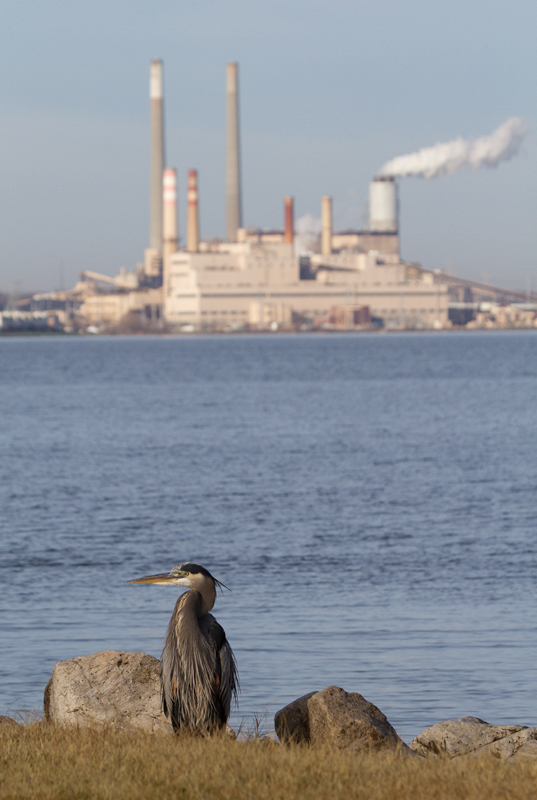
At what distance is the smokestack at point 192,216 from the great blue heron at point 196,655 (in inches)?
5602

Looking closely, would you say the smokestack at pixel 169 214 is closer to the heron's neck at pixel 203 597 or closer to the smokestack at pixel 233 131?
the smokestack at pixel 233 131

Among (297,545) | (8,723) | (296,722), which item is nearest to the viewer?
(296,722)

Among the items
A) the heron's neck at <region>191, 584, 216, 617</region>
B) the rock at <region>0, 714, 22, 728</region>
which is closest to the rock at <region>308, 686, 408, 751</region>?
the heron's neck at <region>191, 584, 216, 617</region>

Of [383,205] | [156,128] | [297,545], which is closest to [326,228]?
[383,205]

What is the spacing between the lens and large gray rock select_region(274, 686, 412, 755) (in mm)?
6512

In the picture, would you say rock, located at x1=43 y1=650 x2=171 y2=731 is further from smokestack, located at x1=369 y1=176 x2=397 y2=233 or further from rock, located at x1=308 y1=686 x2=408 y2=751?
smokestack, located at x1=369 y1=176 x2=397 y2=233

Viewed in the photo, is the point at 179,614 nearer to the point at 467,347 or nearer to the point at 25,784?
the point at 25,784

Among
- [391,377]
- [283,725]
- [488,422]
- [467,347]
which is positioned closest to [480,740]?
[283,725]

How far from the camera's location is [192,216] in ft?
509

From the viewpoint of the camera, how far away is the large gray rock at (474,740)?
6.41 metres

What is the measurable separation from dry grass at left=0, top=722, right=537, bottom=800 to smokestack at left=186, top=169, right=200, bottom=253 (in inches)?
5612

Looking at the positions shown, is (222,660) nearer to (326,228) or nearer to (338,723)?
(338,723)

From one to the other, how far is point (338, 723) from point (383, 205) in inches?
6712

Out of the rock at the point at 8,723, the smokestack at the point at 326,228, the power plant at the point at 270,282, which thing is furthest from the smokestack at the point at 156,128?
the rock at the point at 8,723
